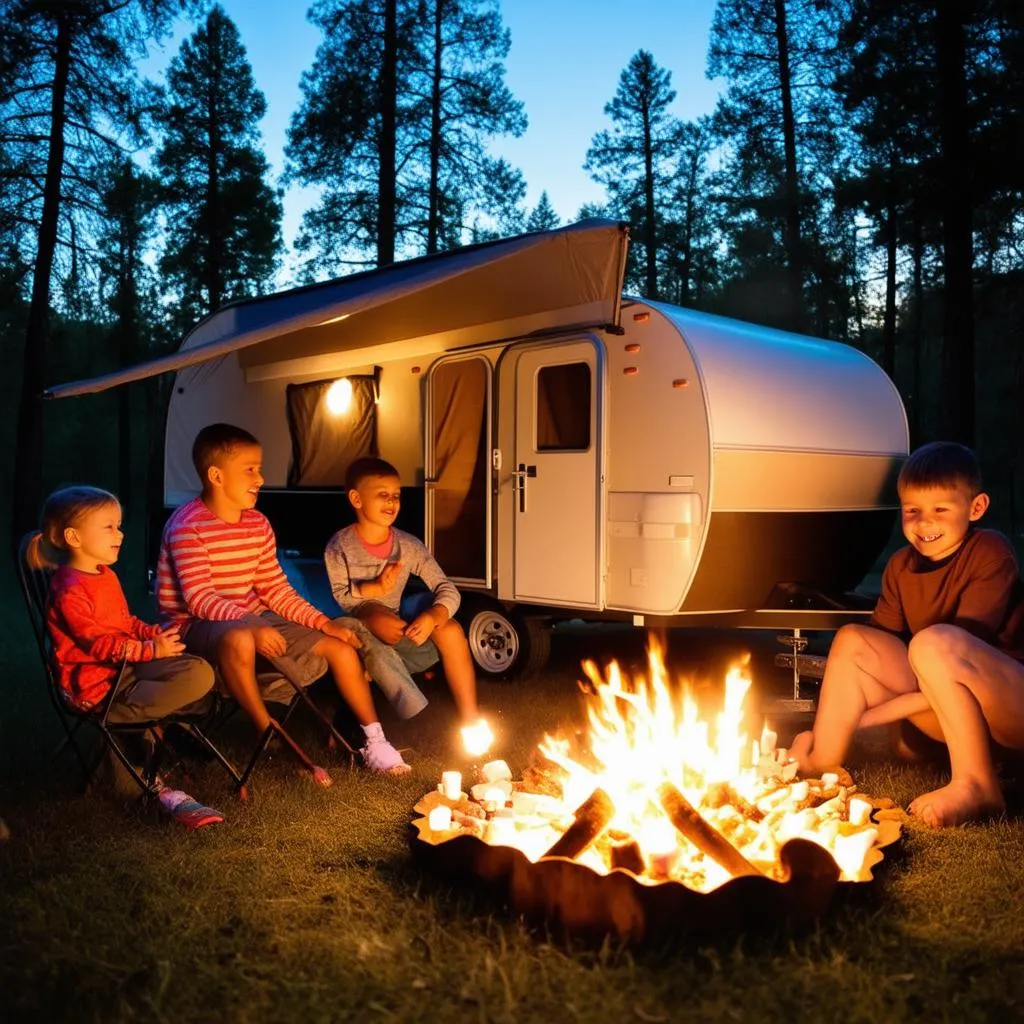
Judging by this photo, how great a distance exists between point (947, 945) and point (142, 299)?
87.8 feet

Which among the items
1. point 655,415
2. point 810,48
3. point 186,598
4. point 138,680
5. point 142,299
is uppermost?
point 810,48

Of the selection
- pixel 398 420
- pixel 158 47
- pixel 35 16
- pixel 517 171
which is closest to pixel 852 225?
pixel 517 171

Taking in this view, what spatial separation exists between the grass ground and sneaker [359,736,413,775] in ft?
1.44

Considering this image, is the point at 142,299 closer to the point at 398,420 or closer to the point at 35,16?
the point at 35,16

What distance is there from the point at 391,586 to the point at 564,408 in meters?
1.97

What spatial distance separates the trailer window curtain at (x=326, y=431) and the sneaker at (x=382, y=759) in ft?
11.4

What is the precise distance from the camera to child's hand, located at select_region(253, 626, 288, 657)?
4.12 m

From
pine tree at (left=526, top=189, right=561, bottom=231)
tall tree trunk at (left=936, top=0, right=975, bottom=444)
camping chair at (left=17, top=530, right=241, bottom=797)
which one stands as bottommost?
camping chair at (left=17, top=530, right=241, bottom=797)

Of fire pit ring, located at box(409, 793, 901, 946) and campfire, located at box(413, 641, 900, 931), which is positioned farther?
campfire, located at box(413, 641, 900, 931)

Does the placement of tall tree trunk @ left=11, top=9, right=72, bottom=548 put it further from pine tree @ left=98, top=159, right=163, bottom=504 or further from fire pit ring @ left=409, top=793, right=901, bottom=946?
fire pit ring @ left=409, top=793, right=901, bottom=946

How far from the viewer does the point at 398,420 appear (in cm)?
759

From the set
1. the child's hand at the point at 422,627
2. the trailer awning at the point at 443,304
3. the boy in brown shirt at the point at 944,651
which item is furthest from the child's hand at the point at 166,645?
the boy in brown shirt at the point at 944,651

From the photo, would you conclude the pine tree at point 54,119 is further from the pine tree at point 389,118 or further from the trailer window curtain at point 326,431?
the trailer window curtain at point 326,431

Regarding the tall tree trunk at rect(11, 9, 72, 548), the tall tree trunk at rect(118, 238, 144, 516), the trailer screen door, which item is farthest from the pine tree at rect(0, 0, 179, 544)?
the trailer screen door
